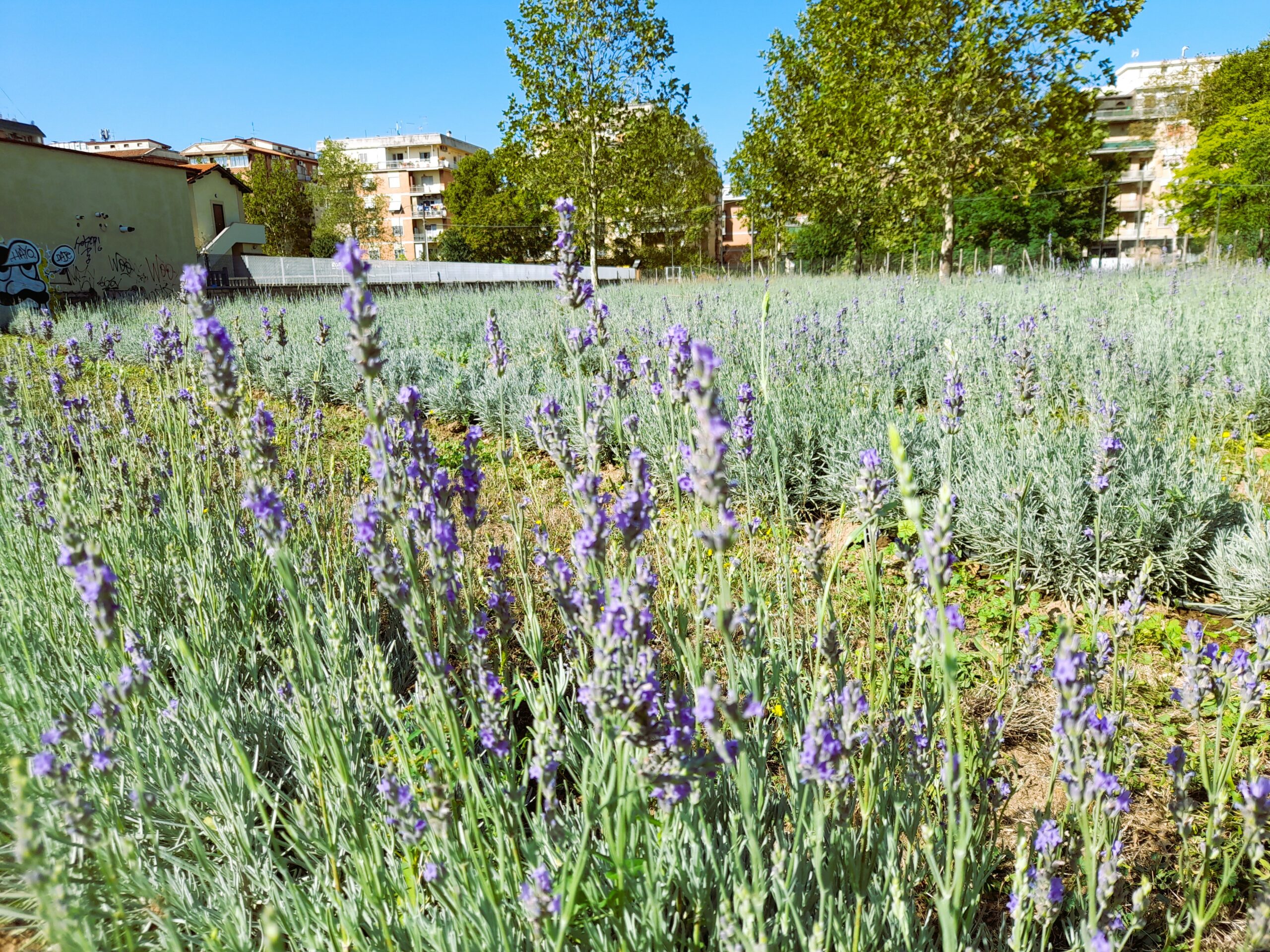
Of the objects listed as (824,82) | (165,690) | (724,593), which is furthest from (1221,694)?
(824,82)

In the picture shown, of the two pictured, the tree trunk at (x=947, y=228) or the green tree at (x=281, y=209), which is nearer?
the tree trunk at (x=947, y=228)

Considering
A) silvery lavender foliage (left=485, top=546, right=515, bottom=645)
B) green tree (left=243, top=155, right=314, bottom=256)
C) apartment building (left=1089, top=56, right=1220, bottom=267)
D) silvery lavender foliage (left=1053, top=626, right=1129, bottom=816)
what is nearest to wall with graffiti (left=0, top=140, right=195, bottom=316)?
silvery lavender foliage (left=485, top=546, right=515, bottom=645)

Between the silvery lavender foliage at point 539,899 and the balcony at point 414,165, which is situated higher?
the balcony at point 414,165

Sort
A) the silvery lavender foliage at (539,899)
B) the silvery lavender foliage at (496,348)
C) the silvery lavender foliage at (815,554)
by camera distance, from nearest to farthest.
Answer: the silvery lavender foliage at (539,899) < the silvery lavender foliage at (815,554) < the silvery lavender foliage at (496,348)

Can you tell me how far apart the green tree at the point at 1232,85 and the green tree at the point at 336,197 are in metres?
41.1

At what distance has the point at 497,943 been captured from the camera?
43.4 inches

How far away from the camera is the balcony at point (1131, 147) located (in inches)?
1556

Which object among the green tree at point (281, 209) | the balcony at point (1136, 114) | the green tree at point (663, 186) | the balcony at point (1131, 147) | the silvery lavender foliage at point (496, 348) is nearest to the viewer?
the silvery lavender foliage at point (496, 348)

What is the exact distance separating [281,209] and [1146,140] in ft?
169

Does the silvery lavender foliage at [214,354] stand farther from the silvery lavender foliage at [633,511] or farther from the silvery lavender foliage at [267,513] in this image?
the silvery lavender foliage at [633,511]

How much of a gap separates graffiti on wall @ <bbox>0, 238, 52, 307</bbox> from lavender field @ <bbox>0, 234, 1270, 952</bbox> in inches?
701

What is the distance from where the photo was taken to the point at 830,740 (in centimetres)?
99

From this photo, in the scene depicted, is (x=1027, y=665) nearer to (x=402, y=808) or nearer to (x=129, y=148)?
(x=402, y=808)

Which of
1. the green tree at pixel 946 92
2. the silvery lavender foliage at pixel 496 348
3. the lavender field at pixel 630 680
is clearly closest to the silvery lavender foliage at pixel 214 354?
the lavender field at pixel 630 680
